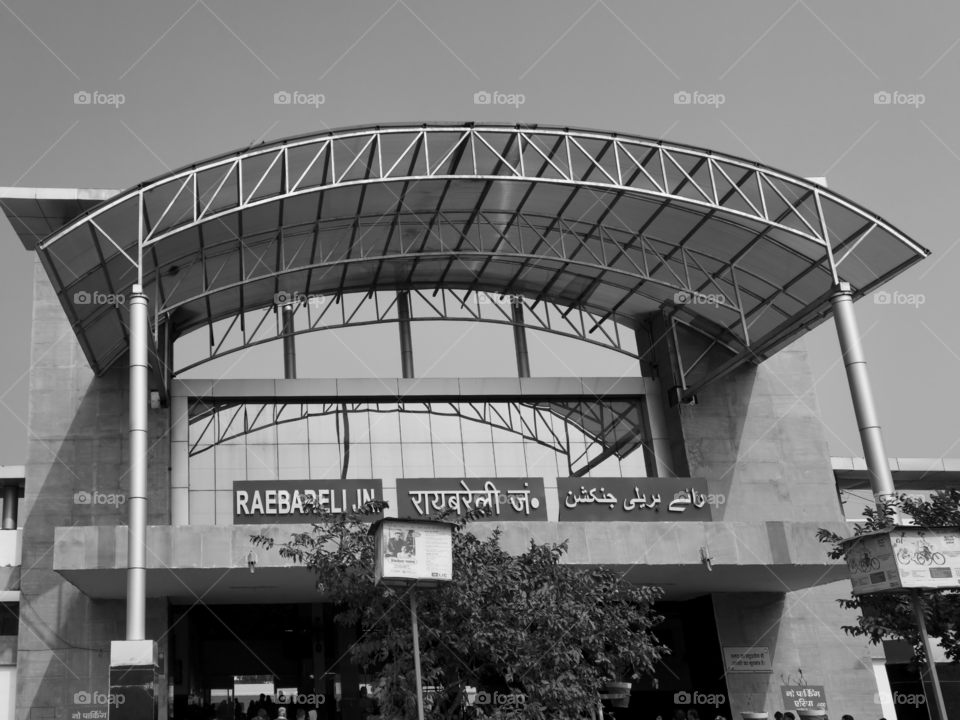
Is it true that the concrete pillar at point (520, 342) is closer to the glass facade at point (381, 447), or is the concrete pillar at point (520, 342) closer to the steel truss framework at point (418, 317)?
the steel truss framework at point (418, 317)

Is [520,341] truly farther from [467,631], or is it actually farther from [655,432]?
[467,631]

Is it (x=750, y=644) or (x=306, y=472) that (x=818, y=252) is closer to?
(x=750, y=644)

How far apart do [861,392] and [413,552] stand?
1497 cm

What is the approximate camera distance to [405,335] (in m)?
31.7

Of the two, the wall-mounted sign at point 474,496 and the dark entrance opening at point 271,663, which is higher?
the wall-mounted sign at point 474,496

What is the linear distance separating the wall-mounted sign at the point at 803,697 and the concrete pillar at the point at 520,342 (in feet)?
40.2

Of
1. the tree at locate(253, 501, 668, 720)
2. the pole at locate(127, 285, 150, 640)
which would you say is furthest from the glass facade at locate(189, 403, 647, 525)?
the tree at locate(253, 501, 668, 720)

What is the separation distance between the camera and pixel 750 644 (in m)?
29.3

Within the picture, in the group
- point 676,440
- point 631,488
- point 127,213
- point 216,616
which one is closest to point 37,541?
point 216,616

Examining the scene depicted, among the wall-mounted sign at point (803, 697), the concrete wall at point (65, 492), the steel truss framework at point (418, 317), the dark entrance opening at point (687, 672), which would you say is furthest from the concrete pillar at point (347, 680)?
the wall-mounted sign at point (803, 697)

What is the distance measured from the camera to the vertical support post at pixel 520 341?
32.2 metres

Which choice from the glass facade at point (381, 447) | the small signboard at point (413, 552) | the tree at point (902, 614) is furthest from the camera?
the glass facade at point (381, 447)

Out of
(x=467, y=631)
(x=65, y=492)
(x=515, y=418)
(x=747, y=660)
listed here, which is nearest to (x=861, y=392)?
(x=747, y=660)

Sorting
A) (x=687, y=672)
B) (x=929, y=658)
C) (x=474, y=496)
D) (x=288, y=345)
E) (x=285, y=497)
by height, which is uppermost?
(x=288, y=345)
